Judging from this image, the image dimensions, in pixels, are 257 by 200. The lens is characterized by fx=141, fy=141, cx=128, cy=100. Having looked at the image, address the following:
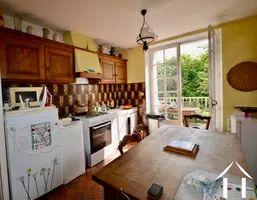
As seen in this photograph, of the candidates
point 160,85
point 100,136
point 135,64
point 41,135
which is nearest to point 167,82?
point 160,85

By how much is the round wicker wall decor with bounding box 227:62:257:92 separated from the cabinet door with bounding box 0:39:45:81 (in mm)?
2966

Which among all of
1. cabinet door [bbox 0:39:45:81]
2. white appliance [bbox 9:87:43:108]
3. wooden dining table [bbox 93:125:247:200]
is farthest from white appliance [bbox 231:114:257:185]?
cabinet door [bbox 0:39:45:81]

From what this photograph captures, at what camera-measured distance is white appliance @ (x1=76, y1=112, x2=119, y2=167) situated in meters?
2.31

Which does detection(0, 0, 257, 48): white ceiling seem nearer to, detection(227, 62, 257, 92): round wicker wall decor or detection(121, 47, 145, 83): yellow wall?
detection(227, 62, 257, 92): round wicker wall decor

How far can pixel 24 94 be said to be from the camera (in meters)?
1.74

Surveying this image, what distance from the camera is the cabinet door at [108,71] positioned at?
305cm

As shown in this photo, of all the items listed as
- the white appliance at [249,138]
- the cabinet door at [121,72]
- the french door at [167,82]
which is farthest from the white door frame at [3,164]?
the french door at [167,82]

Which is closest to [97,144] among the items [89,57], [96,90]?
[96,90]

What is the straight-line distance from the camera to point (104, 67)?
10.0 ft

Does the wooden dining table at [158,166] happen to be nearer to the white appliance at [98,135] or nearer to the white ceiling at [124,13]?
the white appliance at [98,135]

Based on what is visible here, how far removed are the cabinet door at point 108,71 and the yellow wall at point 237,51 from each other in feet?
7.15

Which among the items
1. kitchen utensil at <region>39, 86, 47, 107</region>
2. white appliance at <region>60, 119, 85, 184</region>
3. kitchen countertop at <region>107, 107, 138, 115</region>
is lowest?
white appliance at <region>60, 119, 85, 184</region>

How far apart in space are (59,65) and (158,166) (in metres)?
2.04

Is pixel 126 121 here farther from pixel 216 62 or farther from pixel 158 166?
pixel 158 166
